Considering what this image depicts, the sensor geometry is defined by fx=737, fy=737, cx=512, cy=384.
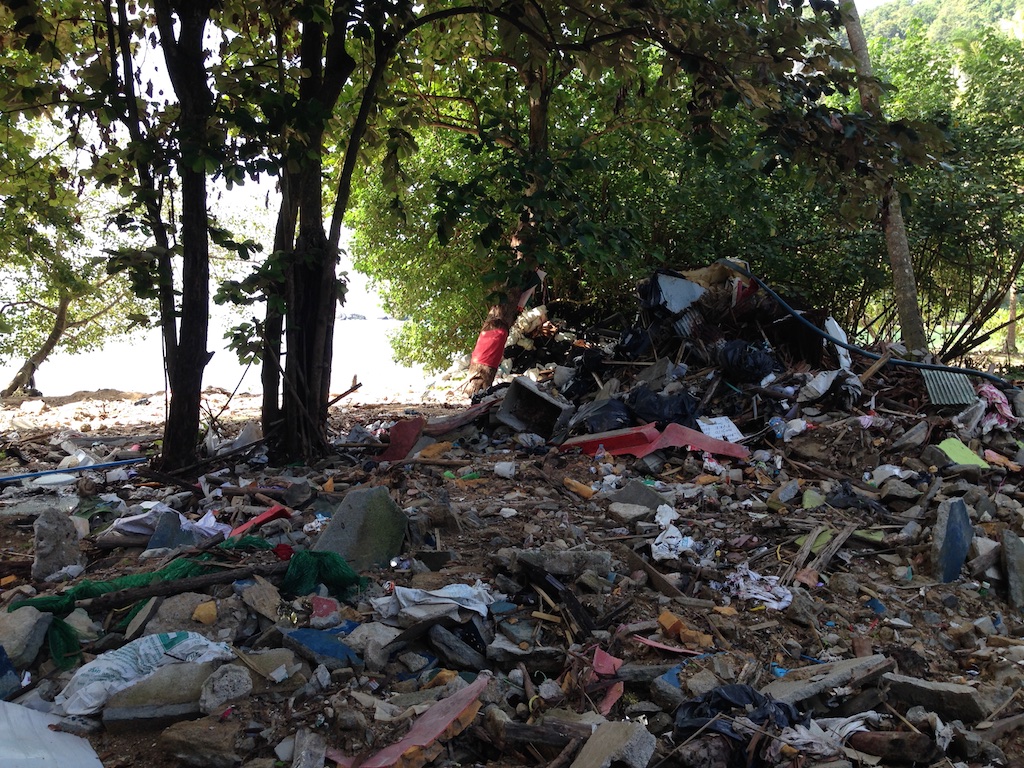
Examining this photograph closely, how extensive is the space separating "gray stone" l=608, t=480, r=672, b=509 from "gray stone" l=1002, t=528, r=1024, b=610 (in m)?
1.81

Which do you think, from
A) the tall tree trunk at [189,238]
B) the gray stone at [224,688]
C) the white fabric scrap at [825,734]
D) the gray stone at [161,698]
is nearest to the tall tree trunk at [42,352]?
the tall tree trunk at [189,238]

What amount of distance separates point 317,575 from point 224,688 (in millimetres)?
865

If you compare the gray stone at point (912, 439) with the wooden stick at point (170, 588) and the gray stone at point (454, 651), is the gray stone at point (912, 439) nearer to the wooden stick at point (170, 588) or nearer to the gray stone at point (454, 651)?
the gray stone at point (454, 651)

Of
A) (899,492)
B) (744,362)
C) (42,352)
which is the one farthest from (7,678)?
(42,352)

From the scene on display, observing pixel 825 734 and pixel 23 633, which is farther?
pixel 23 633

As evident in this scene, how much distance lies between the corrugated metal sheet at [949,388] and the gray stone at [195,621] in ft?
19.9

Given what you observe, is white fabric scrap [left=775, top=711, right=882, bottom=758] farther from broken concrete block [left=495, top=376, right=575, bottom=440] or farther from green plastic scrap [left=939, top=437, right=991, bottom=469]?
broken concrete block [left=495, top=376, right=575, bottom=440]

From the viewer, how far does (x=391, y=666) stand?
2.81 meters

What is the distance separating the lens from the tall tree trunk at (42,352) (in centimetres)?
1466

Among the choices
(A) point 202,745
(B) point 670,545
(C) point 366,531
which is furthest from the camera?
(B) point 670,545

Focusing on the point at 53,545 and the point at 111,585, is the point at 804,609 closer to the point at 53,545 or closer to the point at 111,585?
the point at 111,585

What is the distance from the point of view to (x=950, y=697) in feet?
8.65

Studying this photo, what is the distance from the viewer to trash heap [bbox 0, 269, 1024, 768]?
241cm

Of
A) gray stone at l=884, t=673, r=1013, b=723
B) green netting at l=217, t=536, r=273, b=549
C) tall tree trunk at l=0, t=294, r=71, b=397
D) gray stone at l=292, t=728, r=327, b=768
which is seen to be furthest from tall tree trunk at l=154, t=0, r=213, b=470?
tall tree trunk at l=0, t=294, r=71, b=397
